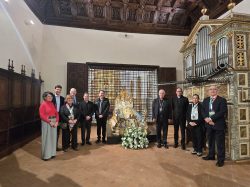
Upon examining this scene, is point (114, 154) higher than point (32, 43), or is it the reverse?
point (32, 43)

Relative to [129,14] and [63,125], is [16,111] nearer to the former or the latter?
[63,125]

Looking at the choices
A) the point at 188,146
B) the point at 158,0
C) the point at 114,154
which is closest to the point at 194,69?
the point at 188,146

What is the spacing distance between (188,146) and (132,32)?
18.5 ft

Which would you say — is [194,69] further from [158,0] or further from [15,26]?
[15,26]

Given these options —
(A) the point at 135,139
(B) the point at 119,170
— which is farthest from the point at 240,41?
(B) the point at 119,170

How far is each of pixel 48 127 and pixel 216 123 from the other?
3293 mm

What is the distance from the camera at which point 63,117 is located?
14.8 ft

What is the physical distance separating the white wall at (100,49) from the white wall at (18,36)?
0.67m

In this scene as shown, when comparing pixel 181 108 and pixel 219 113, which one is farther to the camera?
pixel 181 108

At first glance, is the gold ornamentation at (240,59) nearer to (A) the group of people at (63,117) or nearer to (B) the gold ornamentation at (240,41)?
(B) the gold ornamentation at (240,41)

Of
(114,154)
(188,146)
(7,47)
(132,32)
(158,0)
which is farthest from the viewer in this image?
(132,32)

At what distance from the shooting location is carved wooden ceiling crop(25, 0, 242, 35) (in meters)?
7.72

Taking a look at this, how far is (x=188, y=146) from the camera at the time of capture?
509 centimetres

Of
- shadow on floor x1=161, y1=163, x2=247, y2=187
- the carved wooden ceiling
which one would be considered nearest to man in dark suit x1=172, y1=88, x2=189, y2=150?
shadow on floor x1=161, y1=163, x2=247, y2=187
